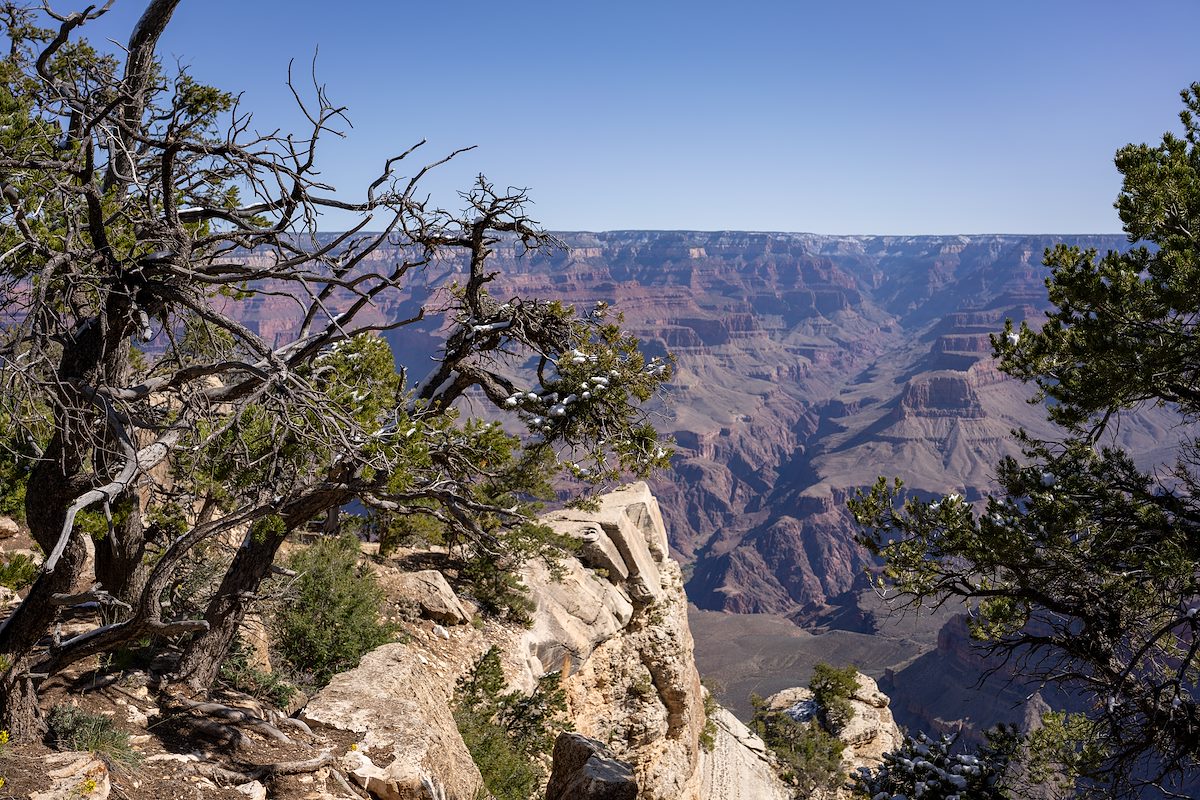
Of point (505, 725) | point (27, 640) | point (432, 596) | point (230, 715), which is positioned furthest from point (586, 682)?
point (27, 640)

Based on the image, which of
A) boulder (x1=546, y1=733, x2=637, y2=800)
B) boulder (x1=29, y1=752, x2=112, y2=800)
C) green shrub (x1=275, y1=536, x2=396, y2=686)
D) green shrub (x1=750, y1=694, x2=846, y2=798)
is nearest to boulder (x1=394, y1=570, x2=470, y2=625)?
green shrub (x1=275, y1=536, x2=396, y2=686)

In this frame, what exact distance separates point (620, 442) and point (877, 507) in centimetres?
383

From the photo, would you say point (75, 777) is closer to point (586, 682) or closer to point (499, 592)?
point (499, 592)

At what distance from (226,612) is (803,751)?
94.9 feet

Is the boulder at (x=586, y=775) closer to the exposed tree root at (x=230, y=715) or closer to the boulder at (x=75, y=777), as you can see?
the exposed tree root at (x=230, y=715)

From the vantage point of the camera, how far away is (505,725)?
521 inches

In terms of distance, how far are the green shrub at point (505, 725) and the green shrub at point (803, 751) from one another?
17246 mm

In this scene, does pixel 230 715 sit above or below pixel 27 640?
below

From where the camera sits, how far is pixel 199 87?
25.0 feet

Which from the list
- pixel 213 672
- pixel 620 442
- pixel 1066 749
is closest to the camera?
pixel 213 672

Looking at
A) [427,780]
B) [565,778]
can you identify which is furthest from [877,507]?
[427,780]

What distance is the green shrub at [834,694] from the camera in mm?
36000

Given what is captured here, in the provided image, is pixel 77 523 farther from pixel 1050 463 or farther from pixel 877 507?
pixel 1050 463

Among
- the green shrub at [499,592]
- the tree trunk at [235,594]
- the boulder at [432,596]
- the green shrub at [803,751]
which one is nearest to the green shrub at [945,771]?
the green shrub at [499,592]
